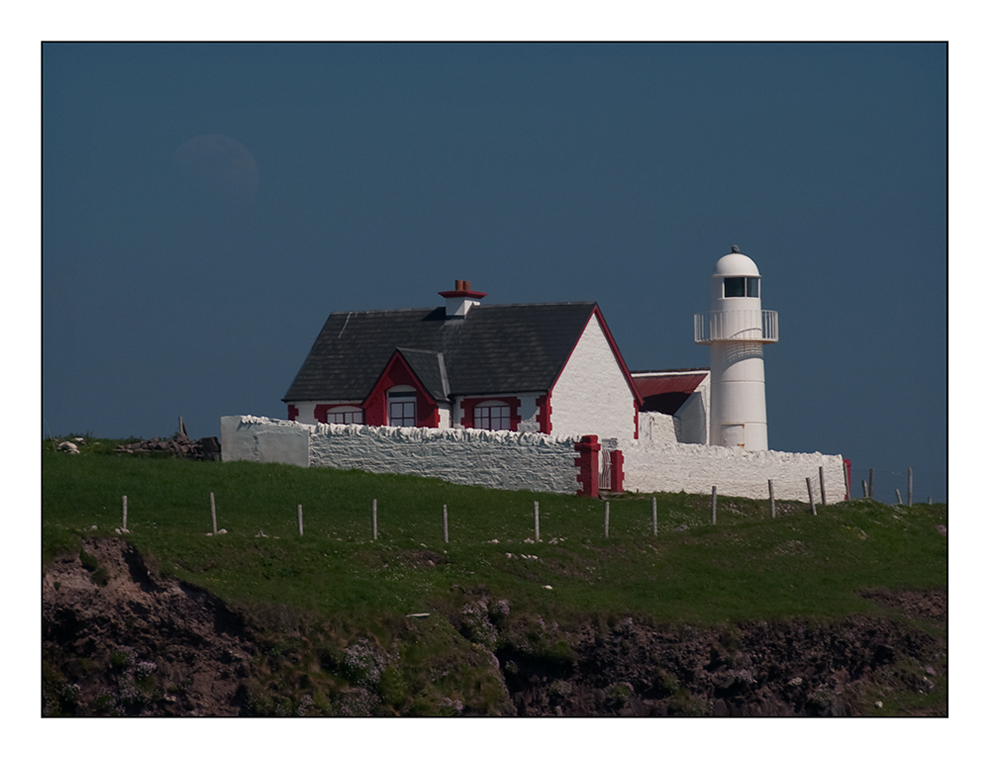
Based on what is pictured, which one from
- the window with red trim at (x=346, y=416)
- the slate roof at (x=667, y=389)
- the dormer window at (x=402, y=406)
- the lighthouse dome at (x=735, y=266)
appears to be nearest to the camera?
the dormer window at (x=402, y=406)

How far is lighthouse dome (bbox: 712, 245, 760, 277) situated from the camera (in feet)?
196

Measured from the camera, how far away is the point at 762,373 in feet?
195

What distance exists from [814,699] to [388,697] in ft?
31.5

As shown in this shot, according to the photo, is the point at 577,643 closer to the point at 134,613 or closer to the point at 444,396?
the point at 134,613

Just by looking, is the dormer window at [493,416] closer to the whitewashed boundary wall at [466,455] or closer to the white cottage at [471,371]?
the white cottage at [471,371]

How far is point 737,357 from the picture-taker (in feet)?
194

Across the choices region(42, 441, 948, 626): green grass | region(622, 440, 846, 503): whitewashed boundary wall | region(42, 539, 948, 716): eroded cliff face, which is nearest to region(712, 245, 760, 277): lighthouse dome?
region(622, 440, 846, 503): whitewashed boundary wall

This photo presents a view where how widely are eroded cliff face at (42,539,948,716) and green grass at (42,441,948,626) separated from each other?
0.72 meters

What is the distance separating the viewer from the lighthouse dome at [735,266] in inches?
2350

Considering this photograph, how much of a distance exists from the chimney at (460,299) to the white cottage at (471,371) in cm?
4

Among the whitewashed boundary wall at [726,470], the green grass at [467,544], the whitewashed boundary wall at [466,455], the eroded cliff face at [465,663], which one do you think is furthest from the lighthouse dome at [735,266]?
the eroded cliff face at [465,663]

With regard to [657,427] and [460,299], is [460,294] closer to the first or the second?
[460,299]

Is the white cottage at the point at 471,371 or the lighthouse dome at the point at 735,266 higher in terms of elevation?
the lighthouse dome at the point at 735,266

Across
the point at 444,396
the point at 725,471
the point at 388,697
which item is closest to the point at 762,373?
the point at 725,471
